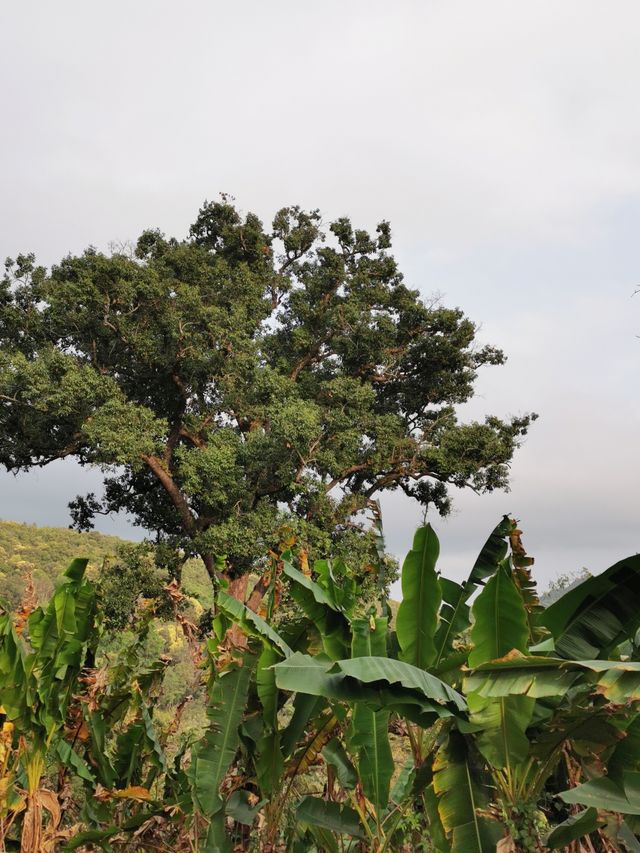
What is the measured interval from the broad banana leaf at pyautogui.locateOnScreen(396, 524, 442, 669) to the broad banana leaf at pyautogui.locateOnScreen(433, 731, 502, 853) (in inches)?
20.1

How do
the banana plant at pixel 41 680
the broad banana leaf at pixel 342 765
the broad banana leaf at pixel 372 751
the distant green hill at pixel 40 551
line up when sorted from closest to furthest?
the broad banana leaf at pixel 372 751 → the broad banana leaf at pixel 342 765 → the banana plant at pixel 41 680 → the distant green hill at pixel 40 551

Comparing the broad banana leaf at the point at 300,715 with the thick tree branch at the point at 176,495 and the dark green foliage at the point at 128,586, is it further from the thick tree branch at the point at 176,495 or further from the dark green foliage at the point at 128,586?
the thick tree branch at the point at 176,495

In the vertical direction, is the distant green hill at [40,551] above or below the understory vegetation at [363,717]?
above

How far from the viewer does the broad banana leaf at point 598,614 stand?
2.93 metres

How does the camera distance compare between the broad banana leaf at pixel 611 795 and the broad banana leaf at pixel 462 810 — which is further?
the broad banana leaf at pixel 462 810

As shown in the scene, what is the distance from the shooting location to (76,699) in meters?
5.03

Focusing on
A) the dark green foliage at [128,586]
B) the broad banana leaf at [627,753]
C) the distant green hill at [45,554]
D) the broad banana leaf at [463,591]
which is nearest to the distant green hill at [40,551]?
the distant green hill at [45,554]

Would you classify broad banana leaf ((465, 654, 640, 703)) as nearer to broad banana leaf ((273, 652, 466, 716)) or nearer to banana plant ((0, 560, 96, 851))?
broad banana leaf ((273, 652, 466, 716))

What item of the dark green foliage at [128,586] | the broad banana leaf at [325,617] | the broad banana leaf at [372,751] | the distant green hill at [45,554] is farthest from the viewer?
the distant green hill at [45,554]

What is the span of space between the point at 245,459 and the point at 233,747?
43.7 feet

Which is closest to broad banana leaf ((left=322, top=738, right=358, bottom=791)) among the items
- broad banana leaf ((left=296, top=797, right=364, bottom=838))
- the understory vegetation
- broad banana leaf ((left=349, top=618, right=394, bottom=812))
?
the understory vegetation

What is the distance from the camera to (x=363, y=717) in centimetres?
345

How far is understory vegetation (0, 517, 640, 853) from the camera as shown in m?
2.85

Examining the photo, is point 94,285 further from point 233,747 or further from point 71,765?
point 233,747
